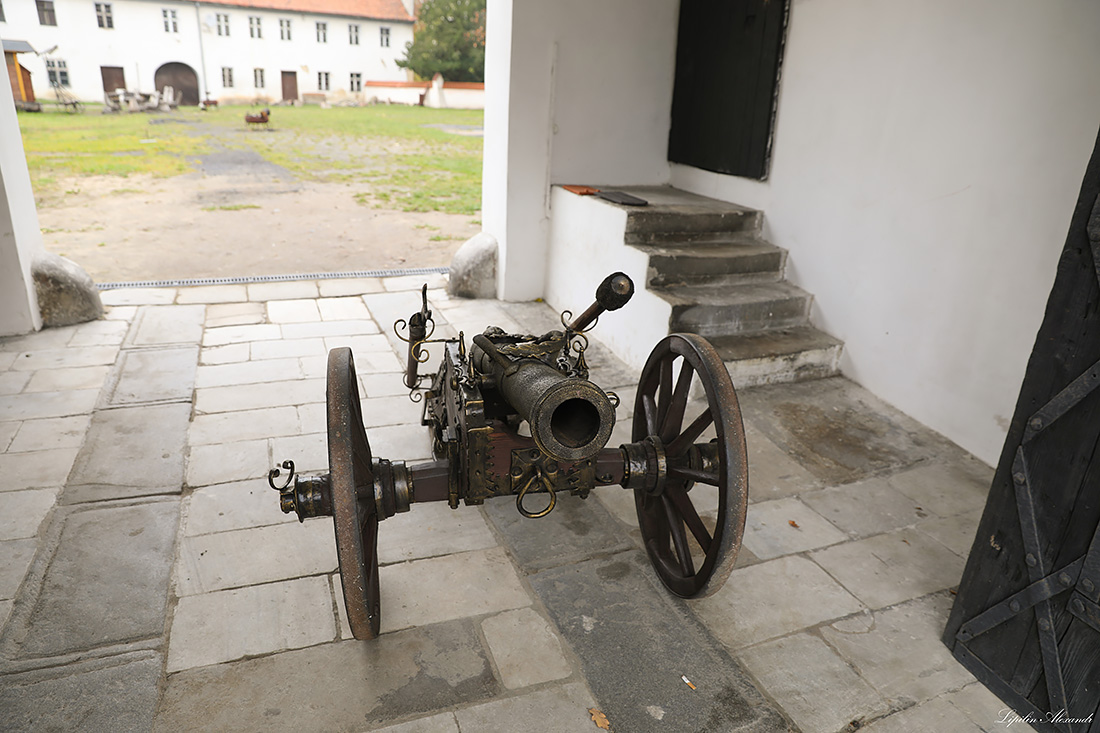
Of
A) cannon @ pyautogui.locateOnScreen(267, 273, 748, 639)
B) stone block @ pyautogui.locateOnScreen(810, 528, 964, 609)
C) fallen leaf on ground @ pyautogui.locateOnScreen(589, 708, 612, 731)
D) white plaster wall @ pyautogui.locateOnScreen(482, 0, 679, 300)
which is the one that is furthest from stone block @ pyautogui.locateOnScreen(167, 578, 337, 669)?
white plaster wall @ pyautogui.locateOnScreen(482, 0, 679, 300)

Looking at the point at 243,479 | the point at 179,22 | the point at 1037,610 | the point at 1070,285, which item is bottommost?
the point at 243,479

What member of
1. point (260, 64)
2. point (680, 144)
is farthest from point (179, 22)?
point (680, 144)

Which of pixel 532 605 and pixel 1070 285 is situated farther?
pixel 532 605

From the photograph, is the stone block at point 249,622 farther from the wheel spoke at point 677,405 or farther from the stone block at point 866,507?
the stone block at point 866,507

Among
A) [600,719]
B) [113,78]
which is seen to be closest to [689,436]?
[600,719]

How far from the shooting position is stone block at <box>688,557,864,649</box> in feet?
8.45

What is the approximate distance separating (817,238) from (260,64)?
3570cm

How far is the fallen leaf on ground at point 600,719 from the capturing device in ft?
7.02

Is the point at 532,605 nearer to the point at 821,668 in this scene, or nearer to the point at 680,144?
the point at 821,668

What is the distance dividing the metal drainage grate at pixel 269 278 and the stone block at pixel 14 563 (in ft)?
12.9

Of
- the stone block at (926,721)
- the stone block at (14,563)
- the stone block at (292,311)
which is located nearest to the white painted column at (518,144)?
the stone block at (292,311)

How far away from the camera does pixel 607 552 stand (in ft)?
9.79

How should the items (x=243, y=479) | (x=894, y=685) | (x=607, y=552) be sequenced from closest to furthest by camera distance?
(x=894, y=685) → (x=607, y=552) → (x=243, y=479)

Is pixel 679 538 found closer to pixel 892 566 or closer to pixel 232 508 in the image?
pixel 892 566
